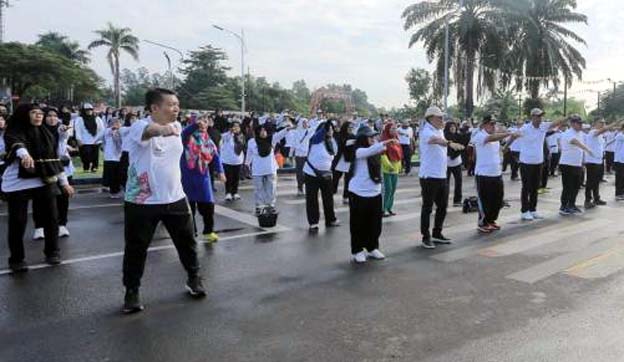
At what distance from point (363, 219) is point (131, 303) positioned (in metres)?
2.98

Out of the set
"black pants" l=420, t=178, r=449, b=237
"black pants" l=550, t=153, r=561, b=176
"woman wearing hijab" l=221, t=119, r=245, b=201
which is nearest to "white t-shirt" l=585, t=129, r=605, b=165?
"black pants" l=420, t=178, r=449, b=237

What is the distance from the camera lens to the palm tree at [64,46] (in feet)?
218

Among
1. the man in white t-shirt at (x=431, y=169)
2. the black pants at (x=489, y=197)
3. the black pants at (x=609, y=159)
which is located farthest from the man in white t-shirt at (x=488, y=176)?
the black pants at (x=609, y=159)

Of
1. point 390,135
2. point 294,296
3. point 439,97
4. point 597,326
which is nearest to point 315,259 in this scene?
point 294,296

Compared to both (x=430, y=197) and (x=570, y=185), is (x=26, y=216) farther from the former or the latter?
(x=570, y=185)

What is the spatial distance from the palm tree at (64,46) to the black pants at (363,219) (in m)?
65.6

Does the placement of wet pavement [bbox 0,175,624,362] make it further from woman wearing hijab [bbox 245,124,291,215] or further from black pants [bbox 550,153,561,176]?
black pants [bbox 550,153,561,176]

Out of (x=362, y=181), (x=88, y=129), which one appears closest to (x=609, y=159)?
(x=362, y=181)

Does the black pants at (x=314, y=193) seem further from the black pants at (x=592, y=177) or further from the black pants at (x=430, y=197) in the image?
the black pants at (x=592, y=177)

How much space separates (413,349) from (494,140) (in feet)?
16.3

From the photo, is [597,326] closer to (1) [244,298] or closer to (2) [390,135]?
(1) [244,298]

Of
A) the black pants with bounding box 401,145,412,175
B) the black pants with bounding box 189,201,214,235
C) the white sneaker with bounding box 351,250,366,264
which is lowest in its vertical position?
the white sneaker with bounding box 351,250,366,264

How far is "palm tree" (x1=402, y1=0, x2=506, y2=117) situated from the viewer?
34688 mm

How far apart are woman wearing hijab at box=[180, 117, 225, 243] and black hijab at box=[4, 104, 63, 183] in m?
1.55
